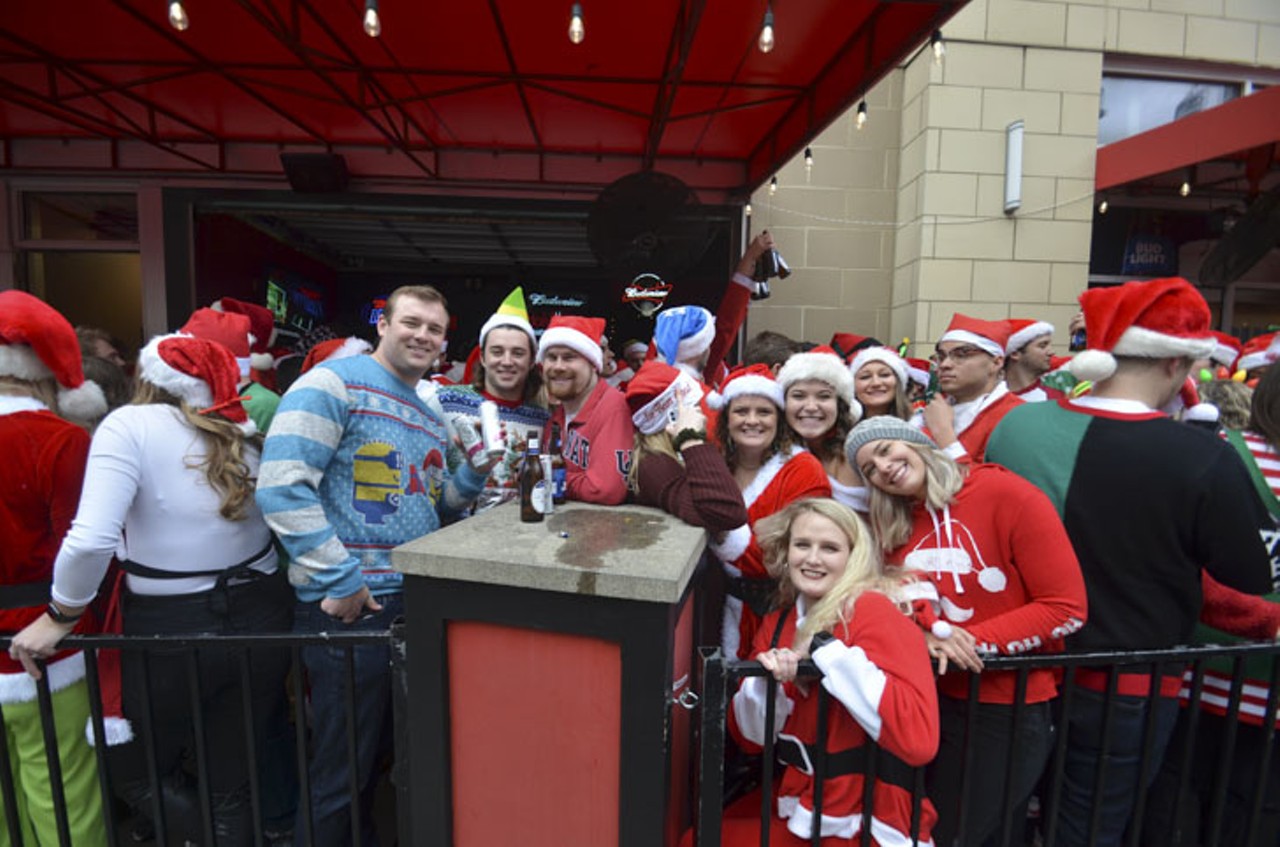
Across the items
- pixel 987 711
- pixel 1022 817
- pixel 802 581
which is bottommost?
pixel 1022 817

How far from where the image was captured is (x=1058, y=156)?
727cm

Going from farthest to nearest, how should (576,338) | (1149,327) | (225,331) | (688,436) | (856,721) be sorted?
(225,331)
(576,338)
(688,436)
(1149,327)
(856,721)

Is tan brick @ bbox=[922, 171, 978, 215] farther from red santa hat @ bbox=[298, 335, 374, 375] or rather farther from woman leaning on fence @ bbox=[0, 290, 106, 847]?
woman leaning on fence @ bbox=[0, 290, 106, 847]

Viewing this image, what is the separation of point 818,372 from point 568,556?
63.4 inches

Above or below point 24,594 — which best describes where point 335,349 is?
above

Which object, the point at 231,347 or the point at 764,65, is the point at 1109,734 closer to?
the point at 231,347

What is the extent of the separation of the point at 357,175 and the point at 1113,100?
30.5 feet

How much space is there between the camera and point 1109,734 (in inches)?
78.4

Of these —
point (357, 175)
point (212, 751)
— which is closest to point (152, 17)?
point (357, 175)

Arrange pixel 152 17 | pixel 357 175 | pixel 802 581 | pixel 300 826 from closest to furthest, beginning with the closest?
pixel 802 581 < pixel 300 826 < pixel 152 17 < pixel 357 175

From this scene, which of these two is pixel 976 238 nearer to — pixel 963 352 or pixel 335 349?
pixel 963 352

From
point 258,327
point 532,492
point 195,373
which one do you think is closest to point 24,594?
point 195,373

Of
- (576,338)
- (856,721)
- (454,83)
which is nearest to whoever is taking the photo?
(856,721)

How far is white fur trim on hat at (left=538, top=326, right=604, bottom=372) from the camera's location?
8.88 feet
